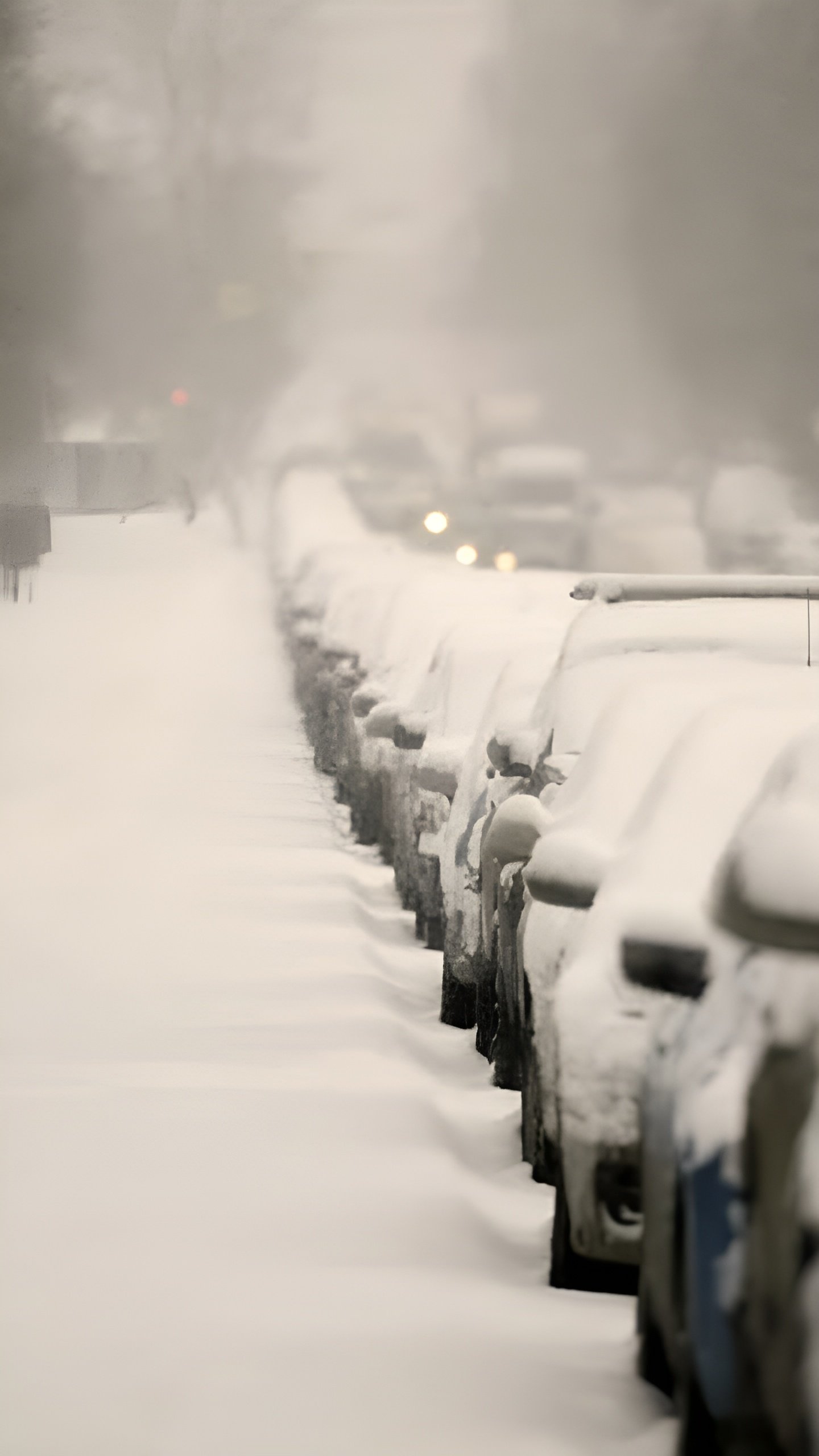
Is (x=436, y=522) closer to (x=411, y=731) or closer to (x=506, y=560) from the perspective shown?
(x=506, y=560)

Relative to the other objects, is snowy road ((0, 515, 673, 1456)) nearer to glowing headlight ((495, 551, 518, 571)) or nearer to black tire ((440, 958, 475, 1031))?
black tire ((440, 958, 475, 1031))

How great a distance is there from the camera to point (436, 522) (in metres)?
43.0

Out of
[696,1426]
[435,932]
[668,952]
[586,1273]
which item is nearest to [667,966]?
[668,952]

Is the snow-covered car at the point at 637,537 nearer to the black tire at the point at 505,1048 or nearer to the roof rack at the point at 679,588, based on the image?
the roof rack at the point at 679,588

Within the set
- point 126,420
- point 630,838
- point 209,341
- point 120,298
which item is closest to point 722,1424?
point 630,838

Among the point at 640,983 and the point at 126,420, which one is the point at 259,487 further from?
the point at 640,983

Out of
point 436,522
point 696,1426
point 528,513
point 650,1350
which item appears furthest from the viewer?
point 436,522

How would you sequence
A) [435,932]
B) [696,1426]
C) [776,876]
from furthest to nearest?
[435,932], [696,1426], [776,876]

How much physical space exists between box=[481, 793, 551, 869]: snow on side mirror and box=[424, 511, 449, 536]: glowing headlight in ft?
120

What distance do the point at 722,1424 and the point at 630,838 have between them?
4.48ft

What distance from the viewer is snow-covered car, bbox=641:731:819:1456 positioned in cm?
261

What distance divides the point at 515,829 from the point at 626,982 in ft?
6.17

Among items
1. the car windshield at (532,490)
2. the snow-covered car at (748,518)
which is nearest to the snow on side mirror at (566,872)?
the snow-covered car at (748,518)

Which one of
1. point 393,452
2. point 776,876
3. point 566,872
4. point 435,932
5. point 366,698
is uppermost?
point 393,452
